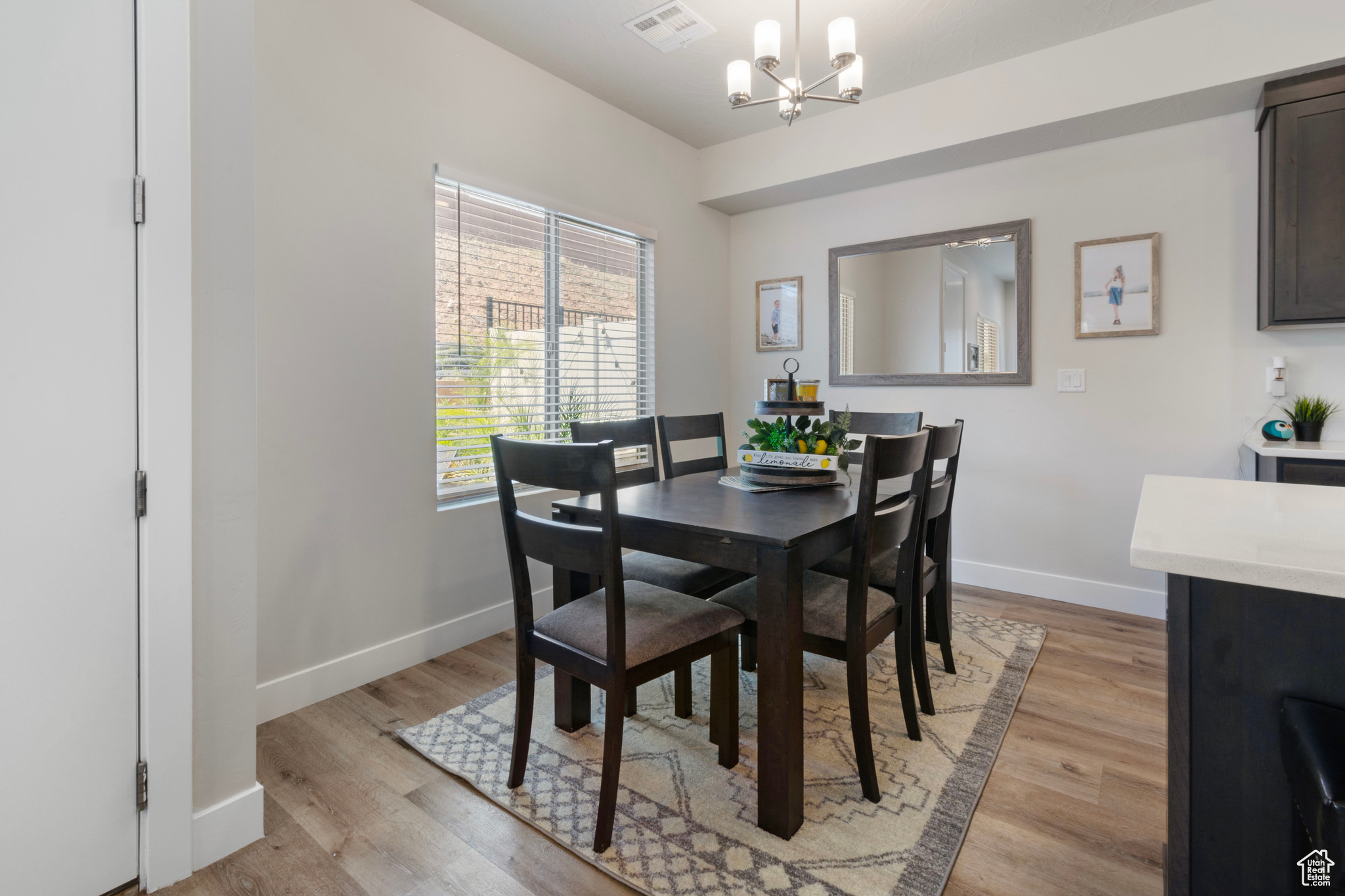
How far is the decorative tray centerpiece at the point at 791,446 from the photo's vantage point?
2.13 meters

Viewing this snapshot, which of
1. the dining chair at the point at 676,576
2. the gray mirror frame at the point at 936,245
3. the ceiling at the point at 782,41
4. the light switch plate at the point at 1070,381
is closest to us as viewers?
the dining chair at the point at 676,576

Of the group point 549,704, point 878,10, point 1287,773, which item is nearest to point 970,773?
point 1287,773

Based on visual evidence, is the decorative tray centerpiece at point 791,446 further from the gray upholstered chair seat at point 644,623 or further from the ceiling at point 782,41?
the ceiling at point 782,41

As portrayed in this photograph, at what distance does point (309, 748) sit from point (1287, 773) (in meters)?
2.27

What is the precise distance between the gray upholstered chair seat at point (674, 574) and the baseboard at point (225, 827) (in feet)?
3.62

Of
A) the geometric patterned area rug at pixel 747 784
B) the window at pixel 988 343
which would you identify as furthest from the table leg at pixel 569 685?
the window at pixel 988 343

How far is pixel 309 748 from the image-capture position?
194 cm

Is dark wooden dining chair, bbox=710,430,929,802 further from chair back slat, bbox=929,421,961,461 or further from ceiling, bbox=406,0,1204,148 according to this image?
ceiling, bbox=406,0,1204,148

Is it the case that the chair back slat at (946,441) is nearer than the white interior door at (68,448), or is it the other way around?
the white interior door at (68,448)

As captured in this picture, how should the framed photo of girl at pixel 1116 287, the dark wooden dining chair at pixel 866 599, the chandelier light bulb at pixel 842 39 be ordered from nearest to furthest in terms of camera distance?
1. the dark wooden dining chair at pixel 866 599
2. the chandelier light bulb at pixel 842 39
3. the framed photo of girl at pixel 1116 287

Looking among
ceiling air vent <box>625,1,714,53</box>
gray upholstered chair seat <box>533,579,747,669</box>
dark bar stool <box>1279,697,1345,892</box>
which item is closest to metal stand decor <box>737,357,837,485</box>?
gray upholstered chair seat <box>533,579,747,669</box>

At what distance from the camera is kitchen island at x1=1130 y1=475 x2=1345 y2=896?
2.72 feet

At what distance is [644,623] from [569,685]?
0.58 m

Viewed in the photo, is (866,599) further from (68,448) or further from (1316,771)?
(68,448)
